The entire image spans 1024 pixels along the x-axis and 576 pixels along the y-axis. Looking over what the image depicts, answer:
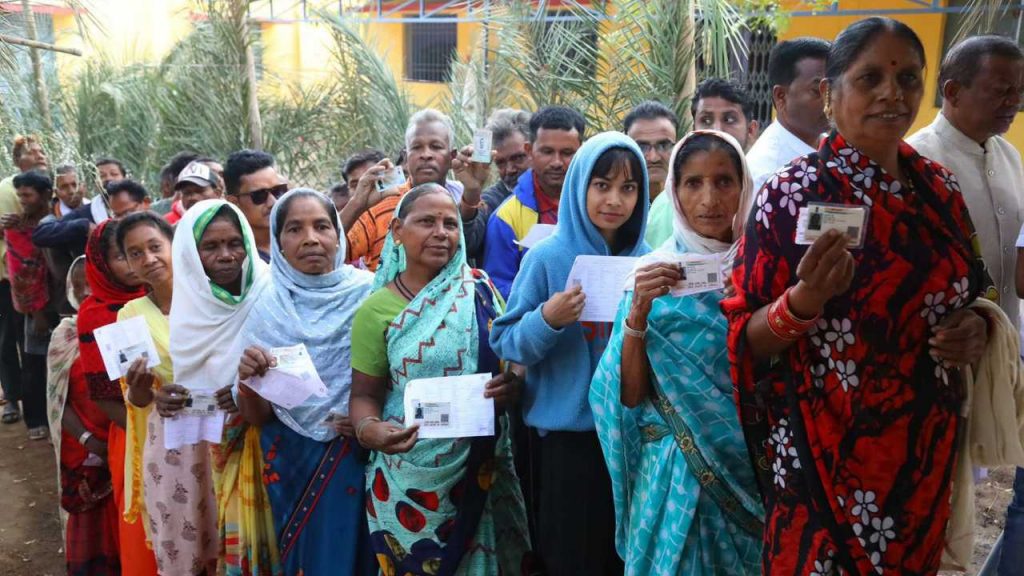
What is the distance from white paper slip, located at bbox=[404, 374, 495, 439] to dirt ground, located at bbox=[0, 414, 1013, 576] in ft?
9.63

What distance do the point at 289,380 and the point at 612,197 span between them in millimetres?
1282

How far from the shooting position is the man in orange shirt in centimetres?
449

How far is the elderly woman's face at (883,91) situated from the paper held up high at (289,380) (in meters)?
1.92

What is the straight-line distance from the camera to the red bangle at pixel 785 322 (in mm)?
1992

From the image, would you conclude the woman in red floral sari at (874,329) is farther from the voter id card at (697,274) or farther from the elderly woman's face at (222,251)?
the elderly woman's face at (222,251)

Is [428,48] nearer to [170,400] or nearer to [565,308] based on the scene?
[170,400]

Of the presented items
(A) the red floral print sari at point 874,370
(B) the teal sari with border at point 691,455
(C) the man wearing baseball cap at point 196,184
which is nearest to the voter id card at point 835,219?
(A) the red floral print sari at point 874,370

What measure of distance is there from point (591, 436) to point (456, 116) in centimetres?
699

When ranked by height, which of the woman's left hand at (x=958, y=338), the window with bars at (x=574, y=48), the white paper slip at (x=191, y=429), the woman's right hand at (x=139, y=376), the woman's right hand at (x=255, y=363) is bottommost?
the white paper slip at (x=191, y=429)

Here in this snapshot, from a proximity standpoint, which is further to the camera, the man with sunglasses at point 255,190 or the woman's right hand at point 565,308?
the man with sunglasses at point 255,190

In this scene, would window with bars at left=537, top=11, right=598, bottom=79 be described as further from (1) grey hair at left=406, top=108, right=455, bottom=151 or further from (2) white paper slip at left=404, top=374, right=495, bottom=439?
(2) white paper slip at left=404, top=374, right=495, bottom=439

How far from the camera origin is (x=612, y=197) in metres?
2.85

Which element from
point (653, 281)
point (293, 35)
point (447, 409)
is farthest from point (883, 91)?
point (293, 35)

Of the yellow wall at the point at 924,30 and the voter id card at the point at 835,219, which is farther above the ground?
the yellow wall at the point at 924,30
